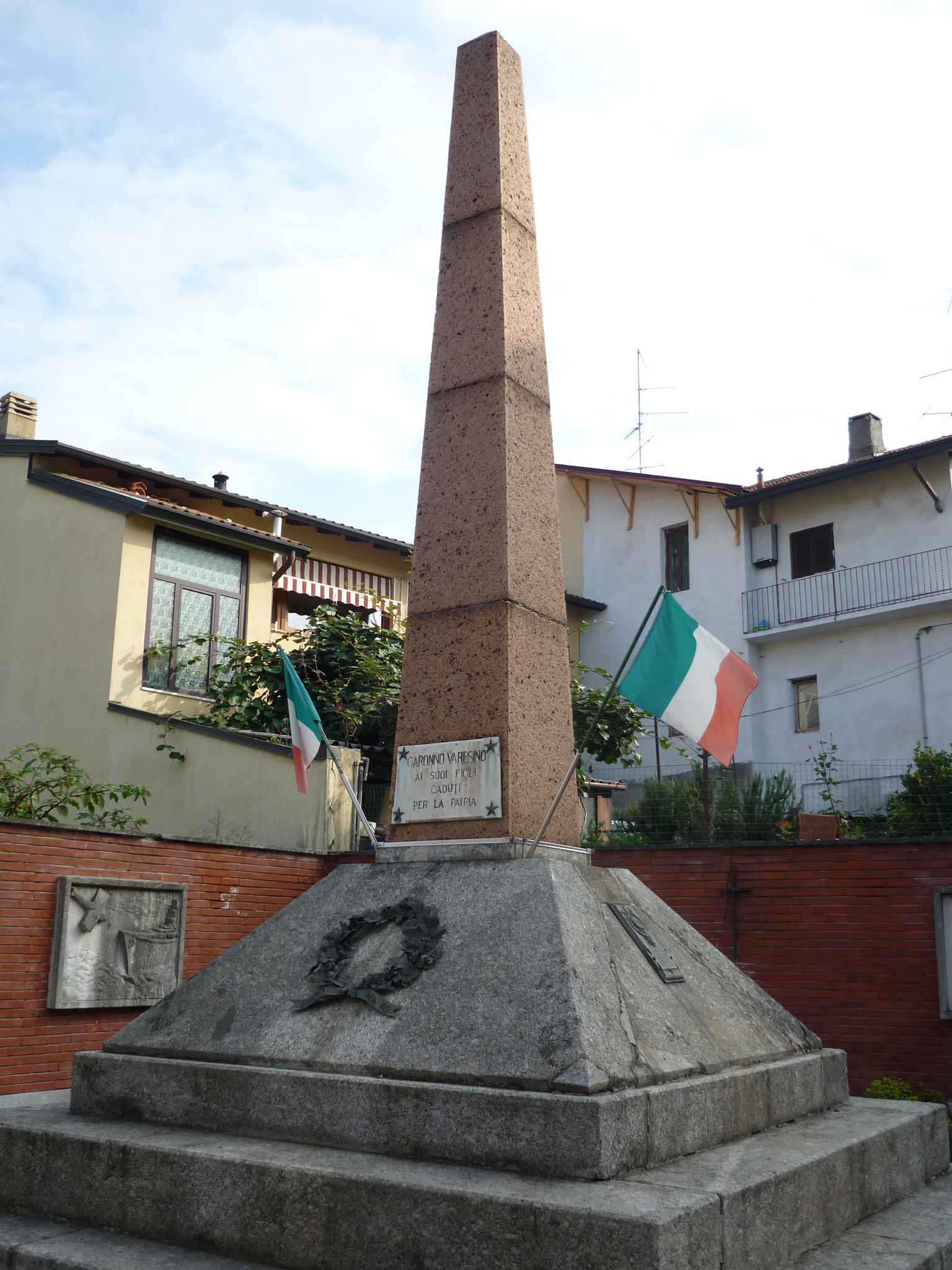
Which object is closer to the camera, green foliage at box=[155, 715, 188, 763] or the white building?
green foliage at box=[155, 715, 188, 763]

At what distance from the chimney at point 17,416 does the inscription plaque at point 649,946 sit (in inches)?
475

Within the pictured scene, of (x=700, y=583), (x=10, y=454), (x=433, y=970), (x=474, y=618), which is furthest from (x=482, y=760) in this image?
(x=700, y=583)

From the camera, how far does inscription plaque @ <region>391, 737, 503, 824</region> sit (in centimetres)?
485

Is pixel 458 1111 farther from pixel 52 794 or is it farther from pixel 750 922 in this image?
pixel 52 794

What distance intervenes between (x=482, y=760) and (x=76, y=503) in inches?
375

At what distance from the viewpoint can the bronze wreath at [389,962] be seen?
4.20 metres

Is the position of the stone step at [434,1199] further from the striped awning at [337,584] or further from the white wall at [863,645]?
the white wall at [863,645]

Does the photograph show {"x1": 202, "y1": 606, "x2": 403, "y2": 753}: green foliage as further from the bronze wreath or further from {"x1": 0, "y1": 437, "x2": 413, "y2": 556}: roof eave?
the bronze wreath

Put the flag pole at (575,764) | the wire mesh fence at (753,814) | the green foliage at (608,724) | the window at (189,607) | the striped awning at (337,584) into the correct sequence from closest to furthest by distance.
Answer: the flag pole at (575,764) → the wire mesh fence at (753,814) → the window at (189,607) → the green foliage at (608,724) → the striped awning at (337,584)

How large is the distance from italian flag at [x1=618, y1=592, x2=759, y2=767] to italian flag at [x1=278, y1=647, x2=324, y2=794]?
1.77 metres

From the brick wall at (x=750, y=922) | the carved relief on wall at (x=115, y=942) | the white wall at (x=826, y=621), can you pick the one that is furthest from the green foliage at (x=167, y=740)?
the white wall at (x=826, y=621)

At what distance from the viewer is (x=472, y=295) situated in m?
5.59

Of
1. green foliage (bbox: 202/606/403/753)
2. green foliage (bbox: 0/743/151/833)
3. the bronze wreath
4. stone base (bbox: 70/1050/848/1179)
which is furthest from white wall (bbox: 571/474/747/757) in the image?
stone base (bbox: 70/1050/848/1179)

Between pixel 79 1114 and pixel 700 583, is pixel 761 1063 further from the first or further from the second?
pixel 700 583
